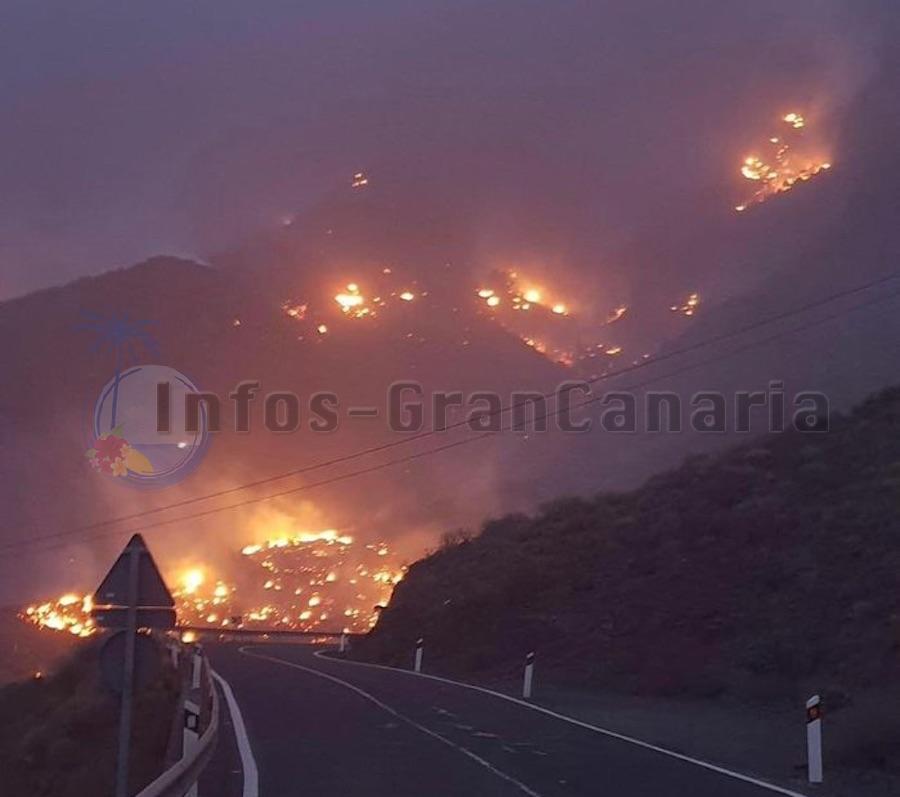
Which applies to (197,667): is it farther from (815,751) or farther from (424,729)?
(815,751)

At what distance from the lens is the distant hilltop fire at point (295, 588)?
59.3m

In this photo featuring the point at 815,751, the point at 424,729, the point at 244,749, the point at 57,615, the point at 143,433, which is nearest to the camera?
the point at 815,751

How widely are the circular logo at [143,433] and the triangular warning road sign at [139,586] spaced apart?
238ft

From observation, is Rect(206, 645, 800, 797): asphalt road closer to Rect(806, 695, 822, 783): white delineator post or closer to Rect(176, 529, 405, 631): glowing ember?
Rect(806, 695, 822, 783): white delineator post

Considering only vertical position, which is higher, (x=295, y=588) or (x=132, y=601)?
(x=132, y=601)

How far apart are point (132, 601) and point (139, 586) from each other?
0.16 m

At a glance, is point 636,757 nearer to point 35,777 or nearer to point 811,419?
point 35,777

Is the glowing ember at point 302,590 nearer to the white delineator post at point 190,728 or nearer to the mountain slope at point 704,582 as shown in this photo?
the mountain slope at point 704,582

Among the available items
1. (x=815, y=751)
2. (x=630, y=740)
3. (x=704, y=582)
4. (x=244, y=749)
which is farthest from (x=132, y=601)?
(x=704, y=582)

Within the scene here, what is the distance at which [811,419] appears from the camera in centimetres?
3822

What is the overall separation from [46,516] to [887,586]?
65.7 m

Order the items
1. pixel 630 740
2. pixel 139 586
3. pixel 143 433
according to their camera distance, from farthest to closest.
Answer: pixel 143 433 < pixel 630 740 < pixel 139 586

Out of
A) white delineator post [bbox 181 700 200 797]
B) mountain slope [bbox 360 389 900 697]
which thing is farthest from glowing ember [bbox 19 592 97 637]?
white delineator post [bbox 181 700 200 797]

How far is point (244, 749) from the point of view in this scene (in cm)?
1360
